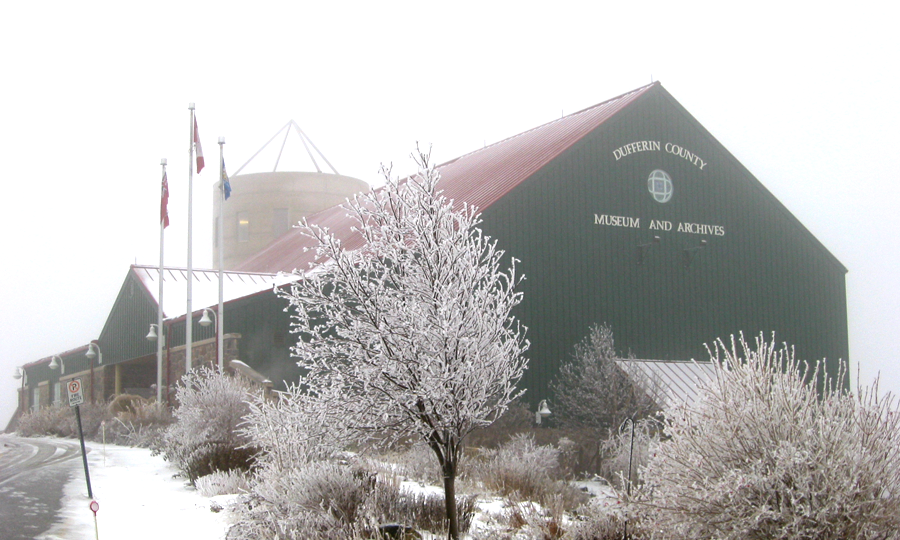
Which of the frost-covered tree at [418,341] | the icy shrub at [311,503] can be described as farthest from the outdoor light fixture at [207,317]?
the frost-covered tree at [418,341]

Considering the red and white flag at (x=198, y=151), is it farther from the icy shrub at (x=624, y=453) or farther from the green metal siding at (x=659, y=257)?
the icy shrub at (x=624, y=453)

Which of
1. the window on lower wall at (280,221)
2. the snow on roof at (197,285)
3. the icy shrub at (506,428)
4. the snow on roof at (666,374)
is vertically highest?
the window on lower wall at (280,221)

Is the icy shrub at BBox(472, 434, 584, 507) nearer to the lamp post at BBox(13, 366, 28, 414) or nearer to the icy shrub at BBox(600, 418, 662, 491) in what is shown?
the icy shrub at BBox(600, 418, 662, 491)

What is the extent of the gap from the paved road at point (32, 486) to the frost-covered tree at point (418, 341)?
4489 mm

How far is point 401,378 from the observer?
35.1 ft

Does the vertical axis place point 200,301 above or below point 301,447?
above

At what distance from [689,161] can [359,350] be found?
22.9 m

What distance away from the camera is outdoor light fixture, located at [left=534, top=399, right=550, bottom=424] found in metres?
25.6

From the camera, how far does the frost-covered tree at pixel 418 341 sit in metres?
10.7

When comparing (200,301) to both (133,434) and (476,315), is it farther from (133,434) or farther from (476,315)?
(476,315)

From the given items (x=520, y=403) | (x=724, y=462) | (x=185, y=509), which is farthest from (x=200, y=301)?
(x=724, y=462)

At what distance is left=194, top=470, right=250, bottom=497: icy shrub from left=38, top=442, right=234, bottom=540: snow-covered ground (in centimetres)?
16

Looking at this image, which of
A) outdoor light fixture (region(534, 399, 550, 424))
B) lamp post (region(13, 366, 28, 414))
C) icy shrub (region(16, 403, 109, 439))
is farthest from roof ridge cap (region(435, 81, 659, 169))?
lamp post (region(13, 366, 28, 414))

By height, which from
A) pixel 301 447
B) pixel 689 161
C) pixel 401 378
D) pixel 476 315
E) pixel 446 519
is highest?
pixel 689 161
